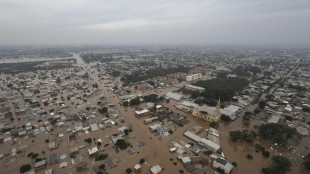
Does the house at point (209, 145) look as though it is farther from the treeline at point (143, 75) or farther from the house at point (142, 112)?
the treeline at point (143, 75)

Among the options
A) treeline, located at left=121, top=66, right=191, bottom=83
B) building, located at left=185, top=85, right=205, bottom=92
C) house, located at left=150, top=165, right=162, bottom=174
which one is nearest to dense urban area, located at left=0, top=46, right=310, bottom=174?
house, located at left=150, top=165, right=162, bottom=174

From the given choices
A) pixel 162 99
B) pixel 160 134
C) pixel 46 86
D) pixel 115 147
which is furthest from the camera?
pixel 46 86

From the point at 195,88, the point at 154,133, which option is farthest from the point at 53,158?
the point at 195,88

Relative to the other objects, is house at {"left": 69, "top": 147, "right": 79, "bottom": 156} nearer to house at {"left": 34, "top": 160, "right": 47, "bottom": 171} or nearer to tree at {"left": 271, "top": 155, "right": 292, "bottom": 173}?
house at {"left": 34, "top": 160, "right": 47, "bottom": 171}

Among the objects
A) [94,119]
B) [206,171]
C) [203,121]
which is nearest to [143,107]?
[94,119]

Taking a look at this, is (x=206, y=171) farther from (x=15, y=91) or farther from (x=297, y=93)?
(x=15, y=91)

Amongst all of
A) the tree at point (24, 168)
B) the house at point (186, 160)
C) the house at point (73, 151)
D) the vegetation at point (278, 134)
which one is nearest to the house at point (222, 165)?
the house at point (186, 160)

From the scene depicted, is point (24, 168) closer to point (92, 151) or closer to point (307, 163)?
point (92, 151)
